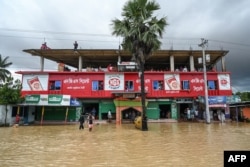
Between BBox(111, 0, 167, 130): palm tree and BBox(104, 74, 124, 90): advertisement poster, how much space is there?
1081cm

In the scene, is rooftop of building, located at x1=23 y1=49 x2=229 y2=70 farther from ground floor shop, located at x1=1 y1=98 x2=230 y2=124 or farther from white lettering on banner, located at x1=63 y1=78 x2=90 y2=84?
ground floor shop, located at x1=1 y1=98 x2=230 y2=124

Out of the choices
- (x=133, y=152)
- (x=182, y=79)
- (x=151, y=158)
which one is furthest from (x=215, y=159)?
(x=182, y=79)

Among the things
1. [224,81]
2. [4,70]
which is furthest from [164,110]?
[4,70]

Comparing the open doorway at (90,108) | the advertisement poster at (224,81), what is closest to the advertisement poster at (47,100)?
the open doorway at (90,108)

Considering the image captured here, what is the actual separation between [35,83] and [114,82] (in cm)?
1026

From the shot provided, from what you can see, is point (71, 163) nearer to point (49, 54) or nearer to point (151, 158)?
point (151, 158)

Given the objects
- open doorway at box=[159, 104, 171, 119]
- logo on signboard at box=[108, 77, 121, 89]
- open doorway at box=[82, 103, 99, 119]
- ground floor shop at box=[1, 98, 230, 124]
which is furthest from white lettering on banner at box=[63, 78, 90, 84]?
open doorway at box=[159, 104, 171, 119]

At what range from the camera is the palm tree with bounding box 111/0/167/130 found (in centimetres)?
1986

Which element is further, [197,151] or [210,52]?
A: [210,52]

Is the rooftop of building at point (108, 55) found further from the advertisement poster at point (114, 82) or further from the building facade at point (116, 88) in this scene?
the advertisement poster at point (114, 82)

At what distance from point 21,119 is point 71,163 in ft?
71.8

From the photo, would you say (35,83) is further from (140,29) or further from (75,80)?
(140,29)

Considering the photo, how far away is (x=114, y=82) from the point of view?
1224 inches

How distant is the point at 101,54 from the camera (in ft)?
106
